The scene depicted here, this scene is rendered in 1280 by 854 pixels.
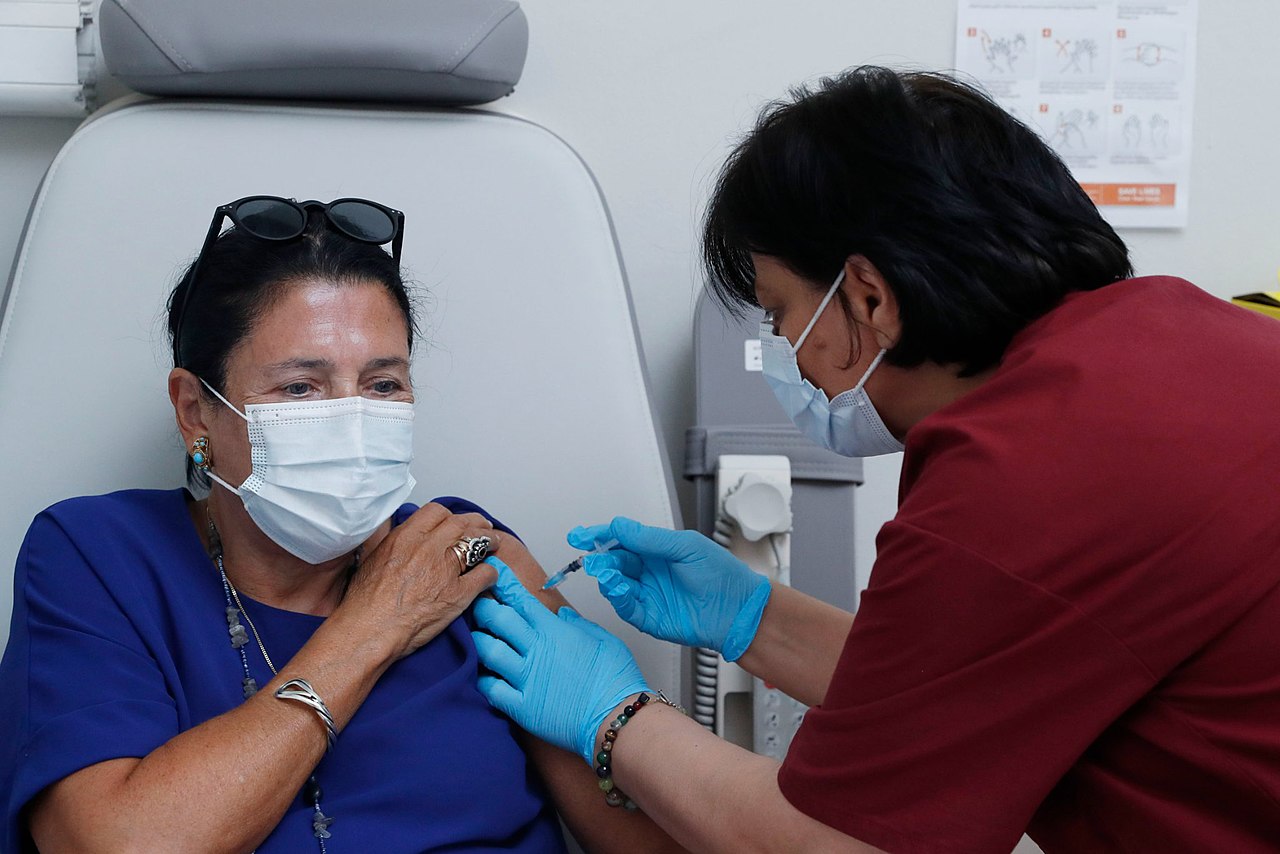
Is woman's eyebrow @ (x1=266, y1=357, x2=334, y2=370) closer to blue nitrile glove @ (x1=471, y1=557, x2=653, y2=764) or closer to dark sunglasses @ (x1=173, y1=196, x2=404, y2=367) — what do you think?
dark sunglasses @ (x1=173, y1=196, x2=404, y2=367)

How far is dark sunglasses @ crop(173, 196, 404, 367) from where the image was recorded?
1278 mm

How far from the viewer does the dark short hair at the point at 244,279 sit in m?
1.27

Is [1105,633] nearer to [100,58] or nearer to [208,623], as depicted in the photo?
[208,623]

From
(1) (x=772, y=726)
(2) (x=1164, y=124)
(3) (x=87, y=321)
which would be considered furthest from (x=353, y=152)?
(2) (x=1164, y=124)

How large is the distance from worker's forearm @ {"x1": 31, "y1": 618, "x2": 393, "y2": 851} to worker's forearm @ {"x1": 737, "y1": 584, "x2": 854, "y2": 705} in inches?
20.6

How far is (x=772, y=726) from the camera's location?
1.58m

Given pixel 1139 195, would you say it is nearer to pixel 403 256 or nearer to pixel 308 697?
pixel 403 256

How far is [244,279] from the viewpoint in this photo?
1.28 metres

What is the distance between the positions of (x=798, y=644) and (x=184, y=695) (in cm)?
69

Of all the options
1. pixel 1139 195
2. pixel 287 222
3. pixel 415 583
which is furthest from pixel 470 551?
pixel 1139 195

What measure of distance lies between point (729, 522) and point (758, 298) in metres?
0.41

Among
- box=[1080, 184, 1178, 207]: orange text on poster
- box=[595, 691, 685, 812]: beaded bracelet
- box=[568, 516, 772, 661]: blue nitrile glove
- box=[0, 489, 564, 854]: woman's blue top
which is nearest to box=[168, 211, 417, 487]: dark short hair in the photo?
box=[0, 489, 564, 854]: woman's blue top

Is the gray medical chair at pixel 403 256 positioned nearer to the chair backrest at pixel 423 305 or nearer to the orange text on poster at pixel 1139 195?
the chair backrest at pixel 423 305

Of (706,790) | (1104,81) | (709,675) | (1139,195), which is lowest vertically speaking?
(709,675)
